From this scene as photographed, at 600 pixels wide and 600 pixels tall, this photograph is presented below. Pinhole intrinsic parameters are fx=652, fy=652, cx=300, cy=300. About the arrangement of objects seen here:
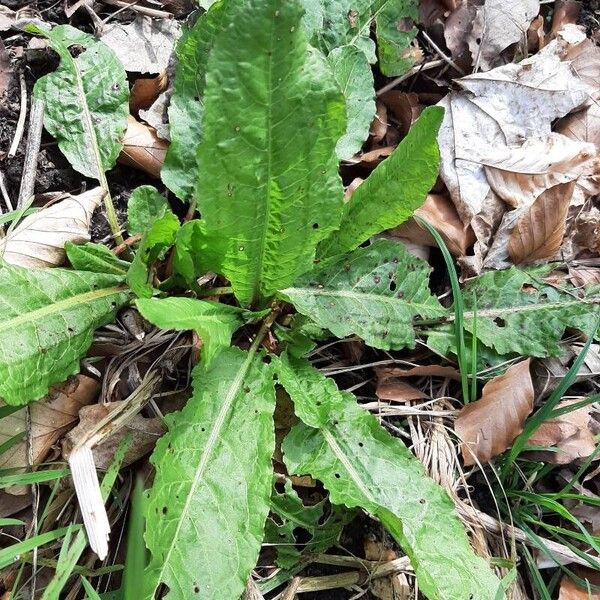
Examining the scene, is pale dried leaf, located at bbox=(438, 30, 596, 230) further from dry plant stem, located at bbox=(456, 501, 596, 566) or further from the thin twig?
dry plant stem, located at bbox=(456, 501, 596, 566)

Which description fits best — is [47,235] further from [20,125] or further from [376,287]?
[376,287]

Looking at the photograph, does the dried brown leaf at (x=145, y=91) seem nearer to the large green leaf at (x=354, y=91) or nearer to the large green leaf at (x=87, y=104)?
the large green leaf at (x=87, y=104)

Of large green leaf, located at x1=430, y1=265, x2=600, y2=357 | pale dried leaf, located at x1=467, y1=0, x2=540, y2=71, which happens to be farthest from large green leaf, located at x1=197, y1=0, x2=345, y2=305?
pale dried leaf, located at x1=467, y1=0, x2=540, y2=71

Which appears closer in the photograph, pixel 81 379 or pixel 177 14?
pixel 81 379

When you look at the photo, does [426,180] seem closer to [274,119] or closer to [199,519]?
[274,119]

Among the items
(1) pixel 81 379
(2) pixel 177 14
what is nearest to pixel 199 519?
(1) pixel 81 379

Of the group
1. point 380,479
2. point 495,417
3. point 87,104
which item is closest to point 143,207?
point 87,104
